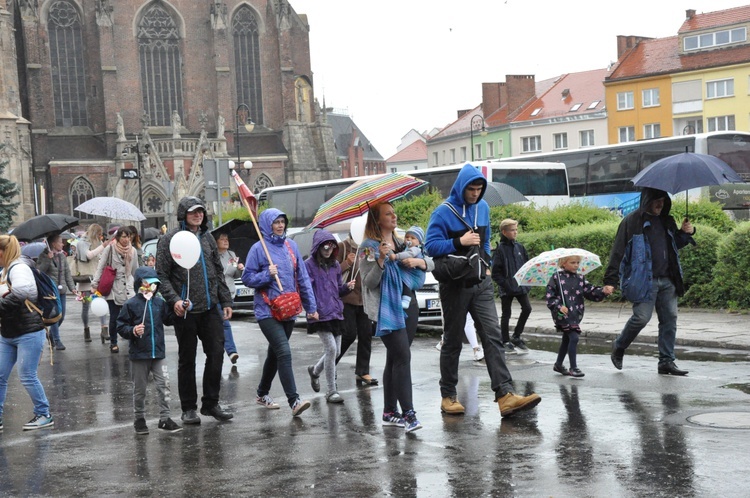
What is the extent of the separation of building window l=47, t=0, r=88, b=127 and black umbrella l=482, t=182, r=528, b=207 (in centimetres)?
5167

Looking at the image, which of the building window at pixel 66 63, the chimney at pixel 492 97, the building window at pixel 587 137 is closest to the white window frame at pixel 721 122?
the building window at pixel 587 137

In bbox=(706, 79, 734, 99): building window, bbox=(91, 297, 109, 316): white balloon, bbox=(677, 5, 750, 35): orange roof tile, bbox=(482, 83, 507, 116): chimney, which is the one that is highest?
bbox=(677, 5, 750, 35): orange roof tile

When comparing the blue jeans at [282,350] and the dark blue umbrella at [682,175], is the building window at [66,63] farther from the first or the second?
the dark blue umbrella at [682,175]

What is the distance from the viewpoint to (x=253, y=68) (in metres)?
67.2

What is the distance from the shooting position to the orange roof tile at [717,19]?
64.6 metres

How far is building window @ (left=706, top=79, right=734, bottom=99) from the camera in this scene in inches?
2525

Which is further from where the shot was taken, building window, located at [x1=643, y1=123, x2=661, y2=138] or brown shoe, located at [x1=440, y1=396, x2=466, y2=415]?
building window, located at [x1=643, y1=123, x2=661, y2=138]

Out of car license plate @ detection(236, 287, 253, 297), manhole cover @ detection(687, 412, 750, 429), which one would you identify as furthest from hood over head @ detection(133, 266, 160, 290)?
car license plate @ detection(236, 287, 253, 297)

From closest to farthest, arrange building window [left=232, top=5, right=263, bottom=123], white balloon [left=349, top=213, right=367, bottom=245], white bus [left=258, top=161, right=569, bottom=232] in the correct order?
white balloon [left=349, top=213, right=367, bottom=245] → white bus [left=258, top=161, right=569, bottom=232] → building window [left=232, top=5, right=263, bottom=123]

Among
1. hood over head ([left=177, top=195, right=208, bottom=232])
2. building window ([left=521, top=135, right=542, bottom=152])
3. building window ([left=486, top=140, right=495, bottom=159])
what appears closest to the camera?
hood over head ([left=177, top=195, right=208, bottom=232])

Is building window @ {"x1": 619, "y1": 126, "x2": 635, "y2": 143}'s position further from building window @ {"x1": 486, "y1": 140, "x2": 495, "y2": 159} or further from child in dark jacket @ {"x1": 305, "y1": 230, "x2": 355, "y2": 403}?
child in dark jacket @ {"x1": 305, "y1": 230, "x2": 355, "y2": 403}

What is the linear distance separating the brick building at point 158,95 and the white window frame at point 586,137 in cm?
1862

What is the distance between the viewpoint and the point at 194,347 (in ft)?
29.7

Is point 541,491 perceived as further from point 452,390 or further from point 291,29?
point 291,29
